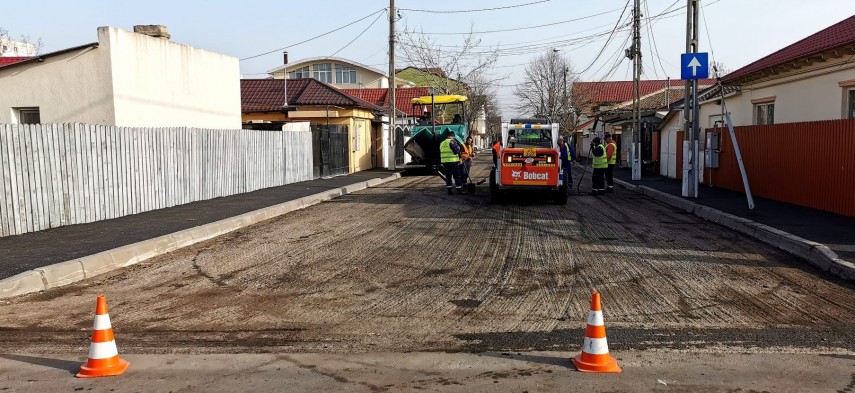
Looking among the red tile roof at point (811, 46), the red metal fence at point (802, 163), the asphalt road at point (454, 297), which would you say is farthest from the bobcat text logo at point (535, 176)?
the red tile roof at point (811, 46)

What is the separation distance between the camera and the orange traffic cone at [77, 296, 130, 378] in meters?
4.98

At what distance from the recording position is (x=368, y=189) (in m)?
22.8

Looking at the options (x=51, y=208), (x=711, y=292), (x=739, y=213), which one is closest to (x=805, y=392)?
(x=711, y=292)

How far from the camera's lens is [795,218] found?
12.8 m

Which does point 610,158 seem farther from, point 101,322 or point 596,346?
point 101,322

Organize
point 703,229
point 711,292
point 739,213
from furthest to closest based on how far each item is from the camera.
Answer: point 739,213 < point 703,229 < point 711,292

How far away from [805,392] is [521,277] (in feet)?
13.0

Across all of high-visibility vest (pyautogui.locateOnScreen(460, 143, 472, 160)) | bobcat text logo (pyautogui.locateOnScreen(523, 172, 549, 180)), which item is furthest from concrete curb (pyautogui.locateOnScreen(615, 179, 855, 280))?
high-visibility vest (pyautogui.locateOnScreen(460, 143, 472, 160))

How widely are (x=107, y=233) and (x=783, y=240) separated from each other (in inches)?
416

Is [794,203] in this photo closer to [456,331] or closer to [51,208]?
[456,331]

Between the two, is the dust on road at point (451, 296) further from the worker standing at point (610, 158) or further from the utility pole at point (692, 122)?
the worker standing at point (610, 158)

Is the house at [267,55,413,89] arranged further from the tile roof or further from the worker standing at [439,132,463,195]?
the worker standing at [439,132,463,195]

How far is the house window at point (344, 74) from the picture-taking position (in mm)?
68975

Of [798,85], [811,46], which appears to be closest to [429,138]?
[798,85]
